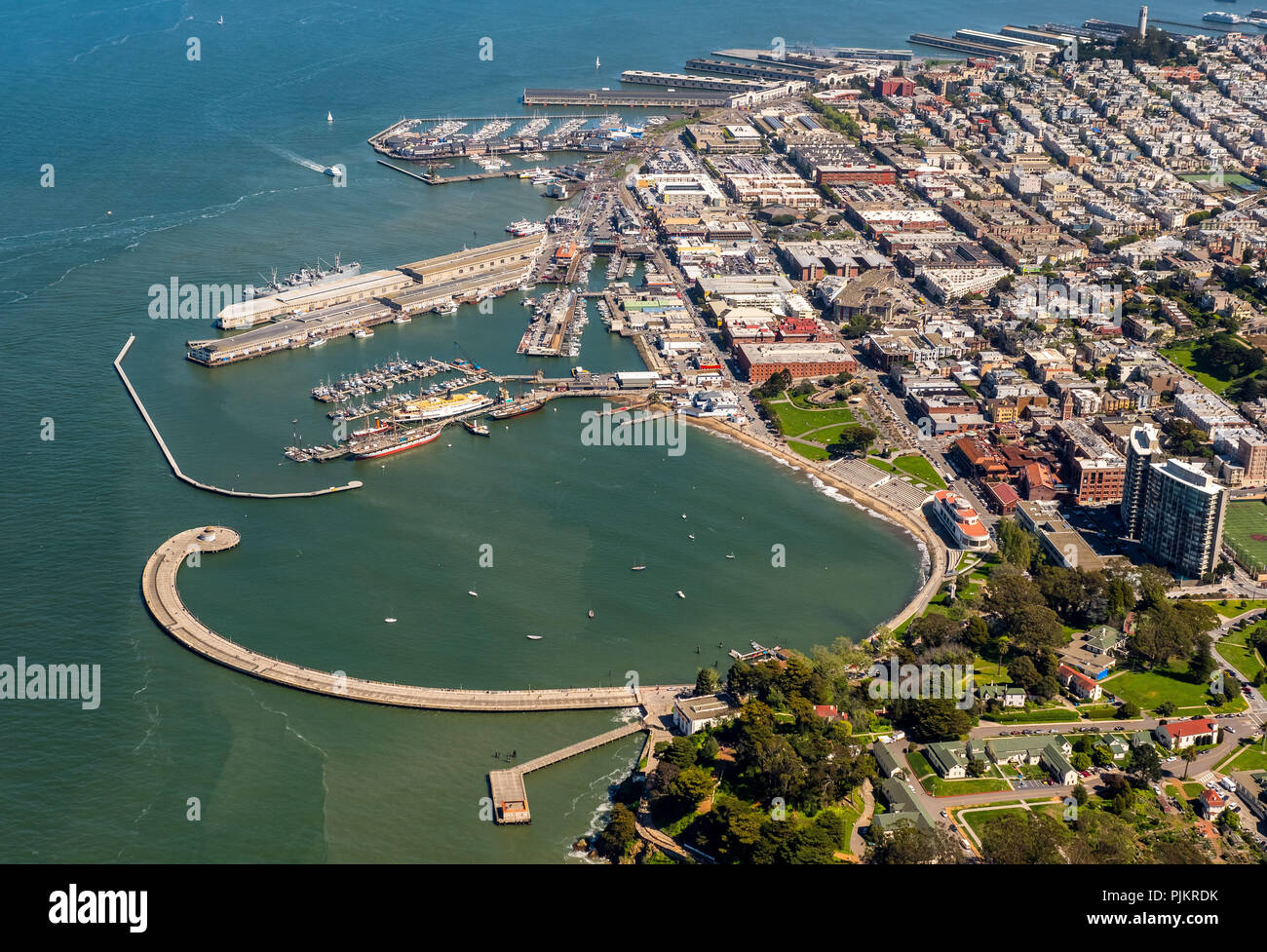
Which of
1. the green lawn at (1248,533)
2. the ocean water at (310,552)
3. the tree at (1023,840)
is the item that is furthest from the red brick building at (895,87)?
the tree at (1023,840)

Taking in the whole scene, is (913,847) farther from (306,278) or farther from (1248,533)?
(306,278)

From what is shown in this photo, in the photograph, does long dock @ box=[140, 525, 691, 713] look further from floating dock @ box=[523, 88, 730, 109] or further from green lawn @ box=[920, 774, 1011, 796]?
floating dock @ box=[523, 88, 730, 109]

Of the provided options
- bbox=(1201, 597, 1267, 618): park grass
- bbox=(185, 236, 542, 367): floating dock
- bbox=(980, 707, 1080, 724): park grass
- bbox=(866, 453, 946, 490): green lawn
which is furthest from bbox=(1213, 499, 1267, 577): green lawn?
bbox=(185, 236, 542, 367): floating dock

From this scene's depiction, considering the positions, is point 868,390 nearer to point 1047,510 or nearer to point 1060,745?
point 1047,510

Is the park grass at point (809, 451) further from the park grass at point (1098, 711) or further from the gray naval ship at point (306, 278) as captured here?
the gray naval ship at point (306, 278)

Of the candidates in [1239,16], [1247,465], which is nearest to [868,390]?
[1247,465]
